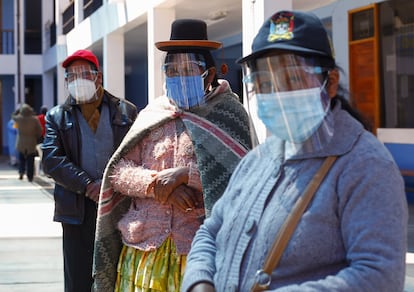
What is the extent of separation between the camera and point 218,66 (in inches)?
157

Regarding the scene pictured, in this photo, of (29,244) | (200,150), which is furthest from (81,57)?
(29,244)

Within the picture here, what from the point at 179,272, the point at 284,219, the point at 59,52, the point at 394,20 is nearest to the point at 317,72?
the point at 284,219

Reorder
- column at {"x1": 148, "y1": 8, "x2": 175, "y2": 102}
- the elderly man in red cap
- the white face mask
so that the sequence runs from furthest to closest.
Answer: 1. column at {"x1": 148, "y1": 8, "x2": 175, "y2": 102}
2. the white face mask
3. the elderly man in red cap

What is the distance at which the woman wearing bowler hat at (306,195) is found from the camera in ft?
6.36

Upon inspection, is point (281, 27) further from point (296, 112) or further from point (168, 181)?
point (168, 181)

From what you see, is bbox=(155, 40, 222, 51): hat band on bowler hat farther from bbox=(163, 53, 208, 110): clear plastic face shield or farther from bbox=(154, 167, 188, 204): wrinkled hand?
bbox=(154, 167, 188, 204): wrinkled hand

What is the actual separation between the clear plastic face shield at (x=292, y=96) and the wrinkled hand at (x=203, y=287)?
44 centimetres

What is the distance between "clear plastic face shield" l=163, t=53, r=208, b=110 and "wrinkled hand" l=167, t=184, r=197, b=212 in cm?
38

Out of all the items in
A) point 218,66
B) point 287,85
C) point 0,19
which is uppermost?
point 0,19

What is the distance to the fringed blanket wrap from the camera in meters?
3.54

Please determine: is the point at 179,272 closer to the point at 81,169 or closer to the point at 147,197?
the point at 147,197

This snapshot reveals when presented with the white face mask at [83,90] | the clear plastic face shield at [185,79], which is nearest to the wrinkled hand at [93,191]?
the white face mask at [83,90]

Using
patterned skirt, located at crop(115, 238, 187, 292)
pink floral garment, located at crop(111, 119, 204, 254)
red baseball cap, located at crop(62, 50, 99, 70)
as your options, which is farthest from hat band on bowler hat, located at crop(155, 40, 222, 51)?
red baseball cap, located at crop(62, 50, 99, 70)

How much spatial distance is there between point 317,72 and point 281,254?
48cm
